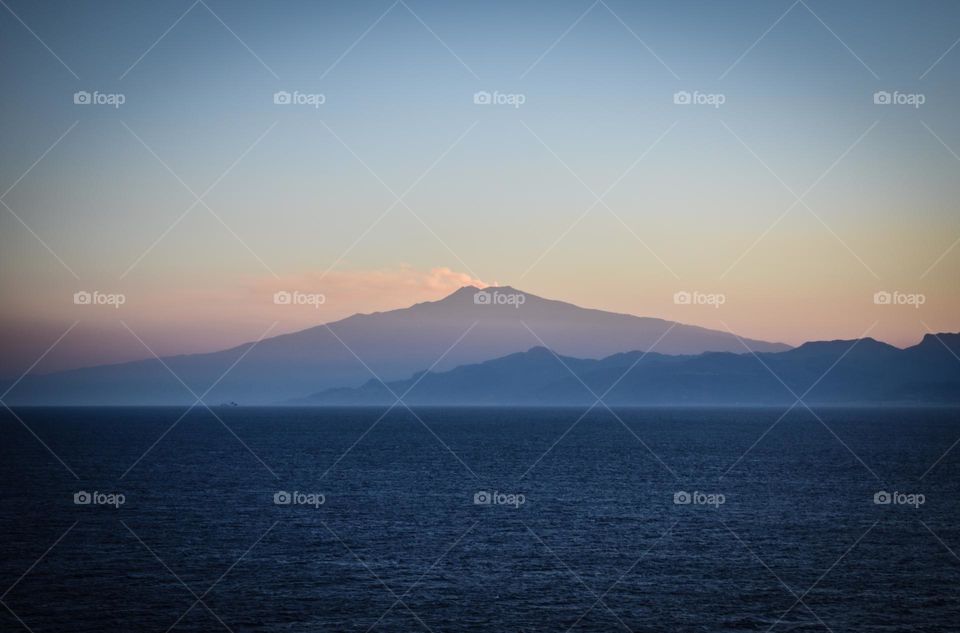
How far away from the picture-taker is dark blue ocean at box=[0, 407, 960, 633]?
46781 millimetres

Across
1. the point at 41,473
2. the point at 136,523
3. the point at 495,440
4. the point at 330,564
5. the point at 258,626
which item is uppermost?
the point at 495,440

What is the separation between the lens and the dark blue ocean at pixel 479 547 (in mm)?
46781

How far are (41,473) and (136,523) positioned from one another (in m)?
48.3

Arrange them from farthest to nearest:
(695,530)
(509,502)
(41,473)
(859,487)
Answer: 1. (41,473)
2. (859,487)
3. (509,502)
4. (695,530)

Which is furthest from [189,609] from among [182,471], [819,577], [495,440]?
[495,440]

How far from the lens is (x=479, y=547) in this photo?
208 ft

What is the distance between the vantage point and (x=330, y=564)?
2248 inches

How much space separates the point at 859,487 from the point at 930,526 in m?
24.8

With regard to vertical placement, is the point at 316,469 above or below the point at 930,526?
above

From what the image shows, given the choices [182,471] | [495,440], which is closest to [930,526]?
[182,471]

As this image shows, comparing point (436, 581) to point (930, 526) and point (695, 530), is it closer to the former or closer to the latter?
point (695, 530)

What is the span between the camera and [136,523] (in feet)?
233

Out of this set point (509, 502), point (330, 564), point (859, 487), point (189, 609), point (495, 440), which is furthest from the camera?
point (495, 440)

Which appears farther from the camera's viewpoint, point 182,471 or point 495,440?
point 495,440
